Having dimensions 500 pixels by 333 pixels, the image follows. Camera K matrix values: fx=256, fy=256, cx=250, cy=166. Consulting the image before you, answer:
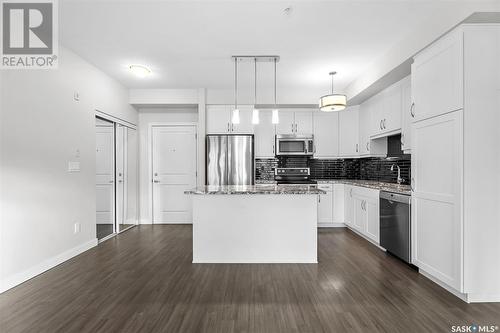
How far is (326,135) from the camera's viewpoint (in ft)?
18.0

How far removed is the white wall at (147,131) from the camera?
18.5 feet

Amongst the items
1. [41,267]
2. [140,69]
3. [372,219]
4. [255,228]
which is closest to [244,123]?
[140,69]

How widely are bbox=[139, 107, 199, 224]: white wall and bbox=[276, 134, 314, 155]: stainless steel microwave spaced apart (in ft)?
6.38

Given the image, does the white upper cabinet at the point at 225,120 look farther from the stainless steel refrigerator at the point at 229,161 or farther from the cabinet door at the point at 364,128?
the cabinet door at the point at 364,128

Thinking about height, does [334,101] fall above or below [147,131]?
above

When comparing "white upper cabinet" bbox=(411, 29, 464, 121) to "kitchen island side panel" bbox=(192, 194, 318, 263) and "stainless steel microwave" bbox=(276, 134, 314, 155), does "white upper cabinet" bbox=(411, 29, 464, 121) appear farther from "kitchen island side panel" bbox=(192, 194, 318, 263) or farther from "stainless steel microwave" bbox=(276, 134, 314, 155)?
"stainless steel microwave" bbox=(276, 134, 314, 155)

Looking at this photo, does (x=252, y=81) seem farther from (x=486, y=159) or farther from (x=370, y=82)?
(x=486, y=159)

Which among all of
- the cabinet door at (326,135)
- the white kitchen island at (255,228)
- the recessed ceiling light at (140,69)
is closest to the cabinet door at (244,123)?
the cabinet door at (326,135)

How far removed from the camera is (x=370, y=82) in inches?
158

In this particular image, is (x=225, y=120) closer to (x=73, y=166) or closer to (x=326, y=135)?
(x=326, y=135)

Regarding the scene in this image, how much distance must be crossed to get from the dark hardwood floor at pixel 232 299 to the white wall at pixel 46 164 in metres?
0.34

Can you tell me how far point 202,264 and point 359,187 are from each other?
2908 millimetres

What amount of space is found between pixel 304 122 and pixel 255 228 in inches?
117
